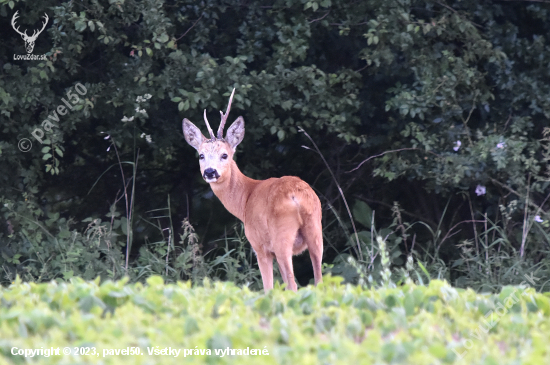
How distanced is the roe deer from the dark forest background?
75cm

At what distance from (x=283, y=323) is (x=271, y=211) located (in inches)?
105

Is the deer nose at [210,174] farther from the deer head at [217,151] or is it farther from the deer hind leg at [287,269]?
the deer hind leg at [287,269]

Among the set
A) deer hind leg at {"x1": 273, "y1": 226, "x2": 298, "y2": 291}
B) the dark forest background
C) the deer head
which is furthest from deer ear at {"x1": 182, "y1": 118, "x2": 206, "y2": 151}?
deer hind leg at {"x1": 273, "y1": 226, "x2": 298, "y2": 291}

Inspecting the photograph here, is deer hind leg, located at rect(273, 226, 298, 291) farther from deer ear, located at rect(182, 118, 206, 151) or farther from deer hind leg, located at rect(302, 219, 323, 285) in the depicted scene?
deer ear, located at rect(182, 118, 206, 151)

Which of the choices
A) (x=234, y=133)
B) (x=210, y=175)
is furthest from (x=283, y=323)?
(x=234, y=133)

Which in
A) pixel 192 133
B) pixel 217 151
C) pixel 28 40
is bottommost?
pixel 217 151

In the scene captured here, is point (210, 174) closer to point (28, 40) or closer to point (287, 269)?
point (287, 269)

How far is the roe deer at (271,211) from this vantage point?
568 cm

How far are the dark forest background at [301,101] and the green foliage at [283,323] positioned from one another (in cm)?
301

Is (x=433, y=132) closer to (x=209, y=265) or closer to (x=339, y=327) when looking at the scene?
(x=209, y=265)

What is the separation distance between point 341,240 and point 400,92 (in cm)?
208

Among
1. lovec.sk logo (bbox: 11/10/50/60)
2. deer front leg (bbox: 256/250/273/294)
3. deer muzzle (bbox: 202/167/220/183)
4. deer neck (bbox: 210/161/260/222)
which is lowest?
deer front leg (bbox: 256/250/273/294)

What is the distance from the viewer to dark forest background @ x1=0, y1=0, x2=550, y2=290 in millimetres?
7039

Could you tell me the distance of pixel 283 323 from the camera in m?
3.11
